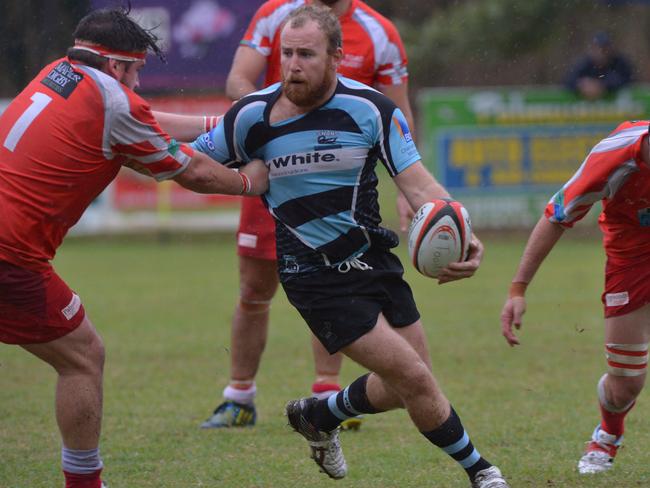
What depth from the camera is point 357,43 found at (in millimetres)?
6168

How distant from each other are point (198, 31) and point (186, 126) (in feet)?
34.4

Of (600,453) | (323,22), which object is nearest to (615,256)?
(600,453)

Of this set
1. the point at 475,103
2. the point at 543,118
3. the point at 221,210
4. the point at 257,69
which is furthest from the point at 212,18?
the point at 257,69

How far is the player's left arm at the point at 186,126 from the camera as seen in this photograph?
4984 millimetres

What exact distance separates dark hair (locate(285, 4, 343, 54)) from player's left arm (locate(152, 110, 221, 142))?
659 millimetres

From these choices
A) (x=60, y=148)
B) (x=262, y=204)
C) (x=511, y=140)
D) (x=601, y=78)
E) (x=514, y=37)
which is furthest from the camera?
(x=514, y=37)

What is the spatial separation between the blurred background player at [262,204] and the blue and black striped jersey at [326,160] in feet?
4.79

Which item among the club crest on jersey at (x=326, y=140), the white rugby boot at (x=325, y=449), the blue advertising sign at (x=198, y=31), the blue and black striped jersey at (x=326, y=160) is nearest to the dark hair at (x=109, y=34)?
the blue and black striped jersey at (x=326, y=160)

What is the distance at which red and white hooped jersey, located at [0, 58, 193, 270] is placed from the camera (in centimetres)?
424

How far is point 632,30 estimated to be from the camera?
20969mm

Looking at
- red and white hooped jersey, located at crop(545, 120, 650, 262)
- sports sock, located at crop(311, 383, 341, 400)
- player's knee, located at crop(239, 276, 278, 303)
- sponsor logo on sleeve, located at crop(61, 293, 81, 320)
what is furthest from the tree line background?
sponsor logo on sleeve, located at crop(61, 293, 81, 320)

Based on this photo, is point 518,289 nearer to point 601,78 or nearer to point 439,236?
point 439,236

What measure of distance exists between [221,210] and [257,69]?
390 inches

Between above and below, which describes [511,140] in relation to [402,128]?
below
